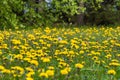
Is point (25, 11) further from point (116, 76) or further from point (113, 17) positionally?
point (116, 76)

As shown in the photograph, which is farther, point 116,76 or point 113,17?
point 113,17

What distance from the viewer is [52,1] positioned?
1650 centimetres

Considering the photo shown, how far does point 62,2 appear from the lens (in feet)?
52.6

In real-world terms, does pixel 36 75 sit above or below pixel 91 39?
above

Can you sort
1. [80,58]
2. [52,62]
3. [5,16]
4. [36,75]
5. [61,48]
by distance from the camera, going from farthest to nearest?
1. [5,16]
2. [61,48]
3. [80,58]
4. [52,62]
5. [36,75]

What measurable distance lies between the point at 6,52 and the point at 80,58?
1556 mm

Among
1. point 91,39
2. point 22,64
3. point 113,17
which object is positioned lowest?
point 113,17

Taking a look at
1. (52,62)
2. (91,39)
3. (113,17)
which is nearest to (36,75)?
(52,62)

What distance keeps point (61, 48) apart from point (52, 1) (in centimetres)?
837

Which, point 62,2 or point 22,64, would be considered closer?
point 22,64

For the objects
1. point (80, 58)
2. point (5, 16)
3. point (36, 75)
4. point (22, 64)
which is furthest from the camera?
point (5, 16)

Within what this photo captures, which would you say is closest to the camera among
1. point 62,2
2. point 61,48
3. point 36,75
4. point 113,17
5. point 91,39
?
point 36,75

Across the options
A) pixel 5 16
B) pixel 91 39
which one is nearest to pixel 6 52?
pixel 91 39

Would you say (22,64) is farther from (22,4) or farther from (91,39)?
(22,4)
